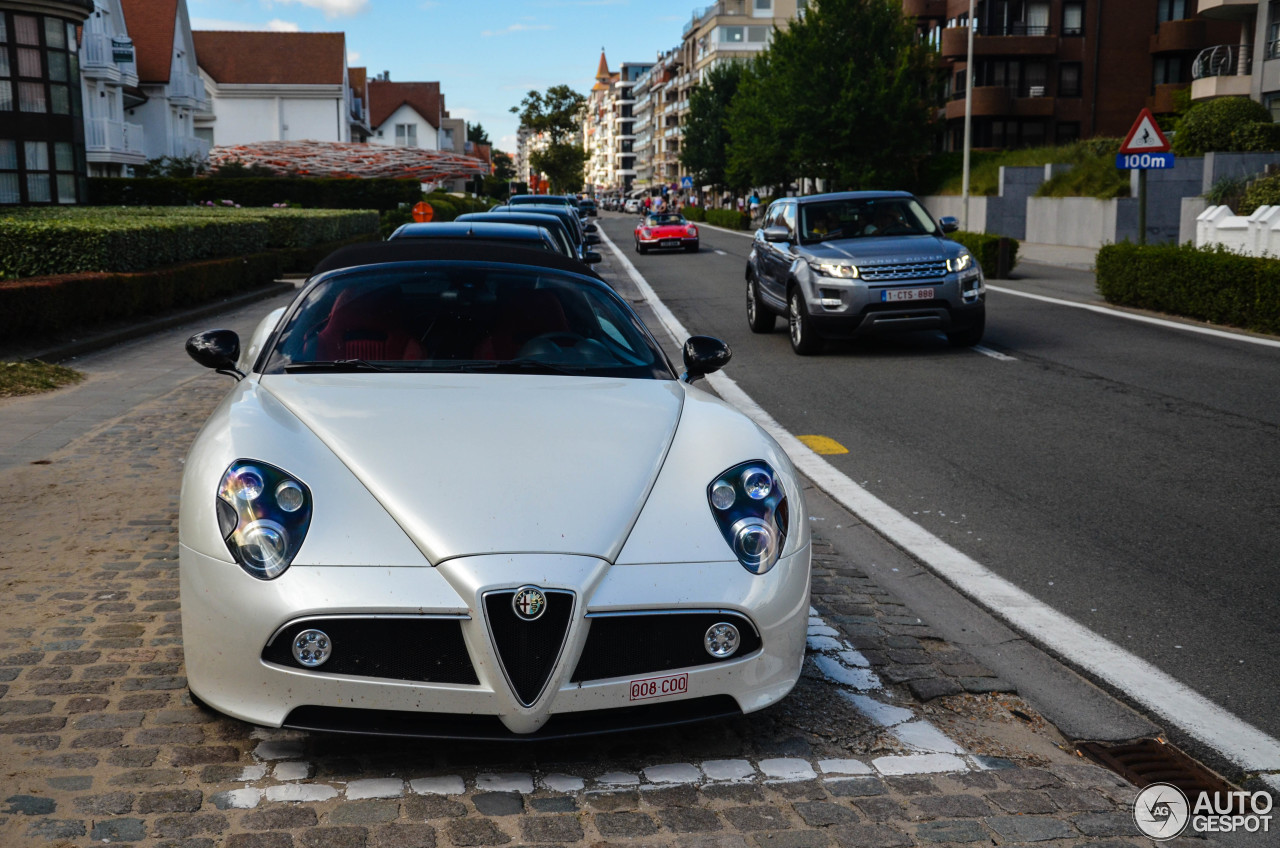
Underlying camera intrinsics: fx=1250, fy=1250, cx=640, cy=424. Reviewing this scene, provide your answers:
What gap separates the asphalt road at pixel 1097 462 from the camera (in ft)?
16.6

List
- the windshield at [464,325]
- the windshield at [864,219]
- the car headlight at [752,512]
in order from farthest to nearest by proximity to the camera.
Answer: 1. the windshield at [864,219]
2. the windshield at [464,325]
3. the car headlight at [752,512]

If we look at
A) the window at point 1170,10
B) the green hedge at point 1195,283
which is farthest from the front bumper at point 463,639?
the window at point 1170,10

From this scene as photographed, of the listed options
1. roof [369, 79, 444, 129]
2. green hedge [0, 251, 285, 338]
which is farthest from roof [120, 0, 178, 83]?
roof [369, 79, 444, 129]

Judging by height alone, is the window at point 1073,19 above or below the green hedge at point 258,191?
above

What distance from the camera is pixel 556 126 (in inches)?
5094

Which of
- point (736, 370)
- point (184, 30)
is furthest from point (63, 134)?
point (736, 370)

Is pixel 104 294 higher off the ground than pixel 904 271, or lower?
lower

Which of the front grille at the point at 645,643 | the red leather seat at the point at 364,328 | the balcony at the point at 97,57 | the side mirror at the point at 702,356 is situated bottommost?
the front grille at the point at 645,643

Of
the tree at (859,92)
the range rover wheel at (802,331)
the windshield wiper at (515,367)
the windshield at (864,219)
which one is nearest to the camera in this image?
the windshield wiper at (515,367)

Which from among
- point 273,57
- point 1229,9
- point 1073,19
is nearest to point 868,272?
point 1229,9

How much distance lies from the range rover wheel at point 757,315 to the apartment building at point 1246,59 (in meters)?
29.9

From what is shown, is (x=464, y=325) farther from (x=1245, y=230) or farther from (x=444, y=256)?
(x=1245, y=230)

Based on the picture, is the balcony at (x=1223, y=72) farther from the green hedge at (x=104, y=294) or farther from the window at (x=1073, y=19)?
the green hedge at (x=104, y=294)

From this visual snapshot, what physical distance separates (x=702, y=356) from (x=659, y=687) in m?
1.93
